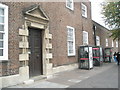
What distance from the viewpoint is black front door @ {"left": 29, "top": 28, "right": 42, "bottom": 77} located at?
7564mm

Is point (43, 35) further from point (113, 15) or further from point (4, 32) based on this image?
point (113, 15)

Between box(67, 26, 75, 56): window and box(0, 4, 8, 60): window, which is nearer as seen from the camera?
box(0, 4, 8, 60): window

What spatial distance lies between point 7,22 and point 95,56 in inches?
405

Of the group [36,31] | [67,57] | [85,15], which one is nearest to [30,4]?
[36,31]

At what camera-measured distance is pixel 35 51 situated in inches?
309

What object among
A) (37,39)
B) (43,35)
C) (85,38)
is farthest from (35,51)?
(85,38)

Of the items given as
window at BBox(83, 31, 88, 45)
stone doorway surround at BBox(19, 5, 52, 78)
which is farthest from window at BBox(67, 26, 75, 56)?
stone doorway surround at BBox(19, 5, 52, 78)

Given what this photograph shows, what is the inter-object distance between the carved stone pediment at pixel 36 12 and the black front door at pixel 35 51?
85cm

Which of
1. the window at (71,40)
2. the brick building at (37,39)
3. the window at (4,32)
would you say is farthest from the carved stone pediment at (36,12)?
the window at (71,40)

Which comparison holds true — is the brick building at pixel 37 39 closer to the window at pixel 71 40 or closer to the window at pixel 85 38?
the window at pixel 71 40

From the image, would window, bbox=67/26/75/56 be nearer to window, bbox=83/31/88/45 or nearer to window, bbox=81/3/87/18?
window, bbox=83/31/88/45

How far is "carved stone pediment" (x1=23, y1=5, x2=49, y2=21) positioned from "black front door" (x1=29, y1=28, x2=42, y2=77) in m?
0.85

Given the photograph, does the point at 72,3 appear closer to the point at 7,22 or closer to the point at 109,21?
the point at 109,21

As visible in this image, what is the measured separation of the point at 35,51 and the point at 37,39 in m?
0.79
